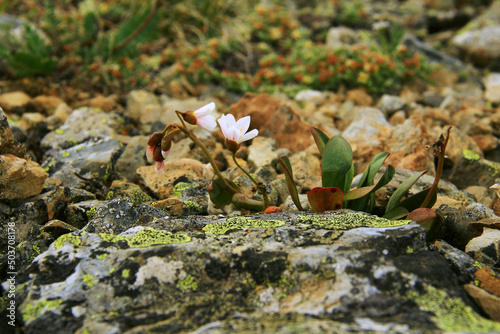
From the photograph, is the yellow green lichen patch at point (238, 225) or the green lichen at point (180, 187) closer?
the yellow green lichen patch at point (238, 225)

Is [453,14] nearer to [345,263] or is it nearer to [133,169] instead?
[133,169]

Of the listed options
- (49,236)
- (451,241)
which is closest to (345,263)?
(451,241)

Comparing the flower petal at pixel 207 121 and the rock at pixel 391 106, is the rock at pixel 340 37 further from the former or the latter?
the flower petal at pixel 207 121

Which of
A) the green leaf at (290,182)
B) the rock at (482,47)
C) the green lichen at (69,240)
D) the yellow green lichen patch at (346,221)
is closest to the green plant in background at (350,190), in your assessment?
the green leaf at (290,182)

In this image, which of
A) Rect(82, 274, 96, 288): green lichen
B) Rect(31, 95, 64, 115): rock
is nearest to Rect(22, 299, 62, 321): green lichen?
Rect(82, 274, 96, 288): green lichen

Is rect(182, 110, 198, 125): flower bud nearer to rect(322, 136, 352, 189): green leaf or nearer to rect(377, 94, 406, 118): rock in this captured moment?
rect(322, 136, 352, 189): green leaf

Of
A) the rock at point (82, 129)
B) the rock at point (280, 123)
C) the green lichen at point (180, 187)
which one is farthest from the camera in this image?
the rock at point (280, 123)
